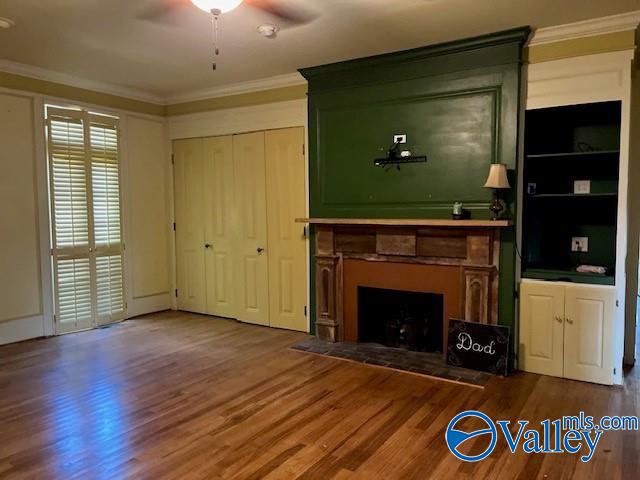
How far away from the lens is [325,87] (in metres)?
4.64

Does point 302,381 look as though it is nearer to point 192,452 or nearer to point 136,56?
point 192,452

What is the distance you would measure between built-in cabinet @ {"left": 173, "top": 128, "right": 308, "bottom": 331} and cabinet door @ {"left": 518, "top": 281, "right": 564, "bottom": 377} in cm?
217

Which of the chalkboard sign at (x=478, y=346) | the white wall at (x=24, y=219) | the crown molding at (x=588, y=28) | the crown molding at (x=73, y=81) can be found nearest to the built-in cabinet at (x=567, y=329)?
the chalkboard sign at (x=478, y=346)

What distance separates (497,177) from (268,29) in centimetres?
206

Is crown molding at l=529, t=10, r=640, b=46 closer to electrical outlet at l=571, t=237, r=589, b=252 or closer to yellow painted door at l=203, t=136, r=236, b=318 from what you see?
electrical outlet at l=571, t=237, r=589, b=252

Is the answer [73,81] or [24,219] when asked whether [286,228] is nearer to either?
[24,219]

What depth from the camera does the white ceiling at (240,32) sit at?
3203 millimetres

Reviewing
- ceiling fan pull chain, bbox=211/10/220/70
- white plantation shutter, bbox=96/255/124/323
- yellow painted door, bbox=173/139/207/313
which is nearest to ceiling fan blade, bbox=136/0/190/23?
ceiling fan pull chain, bbox=211/10/220/70

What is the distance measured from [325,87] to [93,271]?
3231mm

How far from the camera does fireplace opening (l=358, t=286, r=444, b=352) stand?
438 cm

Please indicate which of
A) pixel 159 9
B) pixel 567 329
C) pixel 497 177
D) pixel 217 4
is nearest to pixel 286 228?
pixel 497 177

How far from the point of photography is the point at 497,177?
3600 millimetres

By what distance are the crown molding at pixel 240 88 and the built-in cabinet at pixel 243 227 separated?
1.59 ft

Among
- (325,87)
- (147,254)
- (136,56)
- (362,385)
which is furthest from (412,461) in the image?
(147,254)
